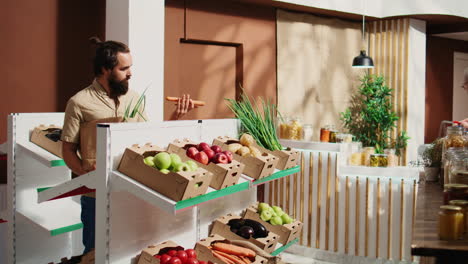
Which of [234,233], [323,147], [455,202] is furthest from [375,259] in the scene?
[455,202]

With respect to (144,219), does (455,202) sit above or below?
above

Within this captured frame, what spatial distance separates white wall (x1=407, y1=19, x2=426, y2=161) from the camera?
8.28 meters

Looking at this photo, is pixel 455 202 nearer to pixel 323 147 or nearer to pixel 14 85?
pixel 323 147

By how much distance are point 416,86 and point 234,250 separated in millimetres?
6362

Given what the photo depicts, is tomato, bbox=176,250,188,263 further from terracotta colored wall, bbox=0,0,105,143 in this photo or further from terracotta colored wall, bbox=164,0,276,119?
terracotta colored wall, bbox=164,0,276,119

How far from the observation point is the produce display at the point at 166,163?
7.66ft

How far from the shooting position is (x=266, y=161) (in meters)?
2.98


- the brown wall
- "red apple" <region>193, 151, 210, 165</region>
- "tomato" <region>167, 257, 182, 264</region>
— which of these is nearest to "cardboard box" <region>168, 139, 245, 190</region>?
"red apple" <region>193, 151, 210, 165</region>

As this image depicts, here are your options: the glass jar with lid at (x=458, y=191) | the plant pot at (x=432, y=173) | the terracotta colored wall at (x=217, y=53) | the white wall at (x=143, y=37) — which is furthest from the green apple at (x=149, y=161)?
the terracotta colored wall at (x=217, y=53)

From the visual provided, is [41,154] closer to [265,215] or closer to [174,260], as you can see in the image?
[174,260]

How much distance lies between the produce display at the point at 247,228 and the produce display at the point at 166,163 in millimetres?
895

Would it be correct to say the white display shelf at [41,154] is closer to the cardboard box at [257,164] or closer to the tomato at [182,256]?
the cardboard box at [257,164]

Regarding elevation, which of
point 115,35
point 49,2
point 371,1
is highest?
point 371,1

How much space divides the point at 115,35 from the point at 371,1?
170 inches
